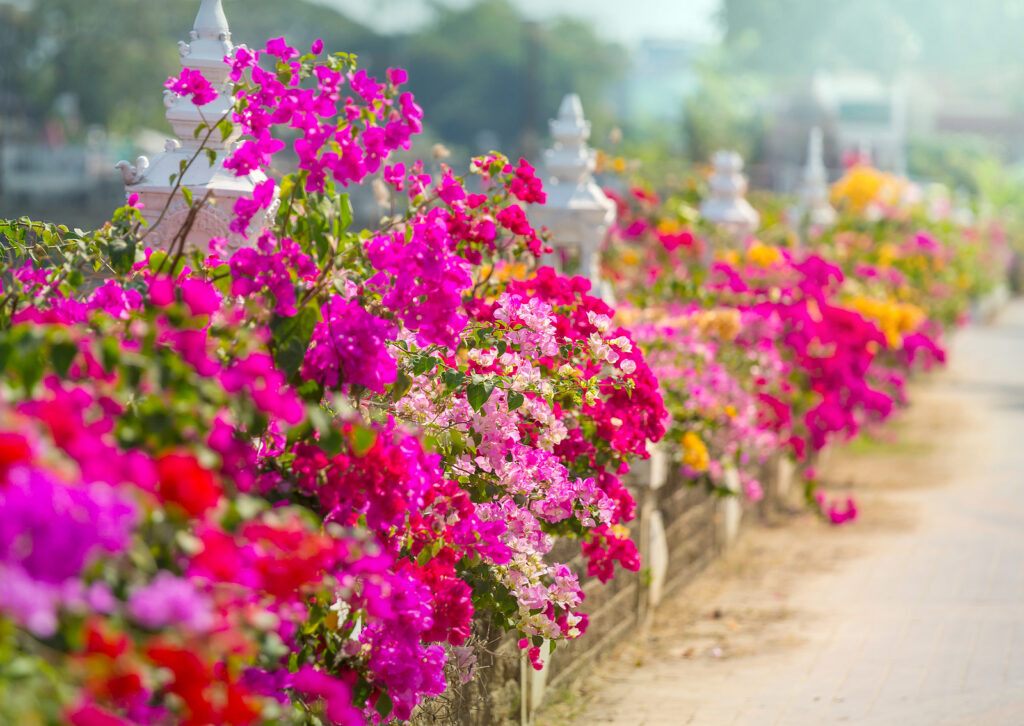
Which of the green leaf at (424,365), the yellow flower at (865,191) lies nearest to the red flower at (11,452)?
the green leaf at (424,365)

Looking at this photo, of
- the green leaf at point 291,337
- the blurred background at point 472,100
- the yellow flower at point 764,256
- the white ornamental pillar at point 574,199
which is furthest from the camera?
the blurred background at point 472,100

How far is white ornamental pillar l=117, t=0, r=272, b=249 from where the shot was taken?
3.96 metres

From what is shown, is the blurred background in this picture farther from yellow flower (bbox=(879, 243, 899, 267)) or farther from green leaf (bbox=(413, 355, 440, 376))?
green leaf (bbox=(413, 355, 440, 376))

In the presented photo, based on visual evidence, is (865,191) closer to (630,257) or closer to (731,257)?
(731,257)

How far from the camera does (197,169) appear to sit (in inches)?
161

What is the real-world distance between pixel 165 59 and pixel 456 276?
5698 cm

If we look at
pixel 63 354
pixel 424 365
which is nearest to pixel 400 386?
pixel 424 365

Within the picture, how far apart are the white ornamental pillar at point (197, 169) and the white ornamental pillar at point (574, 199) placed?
2404 millimetres

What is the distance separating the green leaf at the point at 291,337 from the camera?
279cm

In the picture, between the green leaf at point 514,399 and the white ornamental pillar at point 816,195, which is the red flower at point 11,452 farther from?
the white ornamental pillar at point 816,195

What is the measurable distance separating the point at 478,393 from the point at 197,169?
1389mm

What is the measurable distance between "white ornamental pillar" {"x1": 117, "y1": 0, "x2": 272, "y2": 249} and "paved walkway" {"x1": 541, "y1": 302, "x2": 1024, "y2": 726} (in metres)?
2.32

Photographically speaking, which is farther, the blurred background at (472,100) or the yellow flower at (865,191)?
the blurred background at (472,100)

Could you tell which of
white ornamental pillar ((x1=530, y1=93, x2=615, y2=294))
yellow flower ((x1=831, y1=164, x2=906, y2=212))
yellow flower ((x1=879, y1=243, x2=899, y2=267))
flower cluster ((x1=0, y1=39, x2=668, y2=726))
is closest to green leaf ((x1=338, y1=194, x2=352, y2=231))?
flower cluster ((x1=0, y1=39, x2=668, y2=726))
